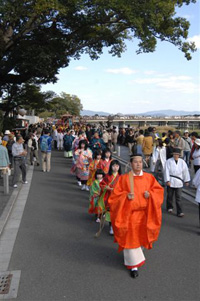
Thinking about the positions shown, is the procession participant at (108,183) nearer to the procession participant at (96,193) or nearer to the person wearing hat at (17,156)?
the procession participant at (96,193)

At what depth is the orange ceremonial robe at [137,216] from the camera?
3.89m

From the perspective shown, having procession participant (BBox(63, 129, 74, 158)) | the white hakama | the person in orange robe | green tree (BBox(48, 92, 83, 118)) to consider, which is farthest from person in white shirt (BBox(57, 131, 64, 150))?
green tree (BBox(48, 92, 83, 118))

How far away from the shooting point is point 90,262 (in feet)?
14.0

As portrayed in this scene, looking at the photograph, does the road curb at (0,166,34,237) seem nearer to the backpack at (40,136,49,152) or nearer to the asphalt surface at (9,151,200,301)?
the asphalt surface at (9,151,200,301)

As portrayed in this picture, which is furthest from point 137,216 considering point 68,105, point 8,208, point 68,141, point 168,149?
point 68,105

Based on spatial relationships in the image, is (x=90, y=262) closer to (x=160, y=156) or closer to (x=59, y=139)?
(x=160, y=156)

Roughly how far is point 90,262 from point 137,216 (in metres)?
1.04

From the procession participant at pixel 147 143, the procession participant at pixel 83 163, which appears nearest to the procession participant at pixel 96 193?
the procession participant at pixel 83 163

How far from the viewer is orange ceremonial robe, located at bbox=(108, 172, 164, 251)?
153 inches

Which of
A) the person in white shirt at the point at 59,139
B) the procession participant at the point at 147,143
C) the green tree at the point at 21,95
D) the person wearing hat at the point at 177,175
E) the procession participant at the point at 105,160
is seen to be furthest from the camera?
the green tree at the point at 21,95

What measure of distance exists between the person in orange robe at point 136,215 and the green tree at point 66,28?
37.5ft

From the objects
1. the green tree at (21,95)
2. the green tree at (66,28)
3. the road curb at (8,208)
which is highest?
the green tree at (66,28)

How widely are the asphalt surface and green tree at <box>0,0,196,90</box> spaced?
34.7 ft

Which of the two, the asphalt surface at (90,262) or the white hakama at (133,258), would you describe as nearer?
the asphalt surface at (90,262)
